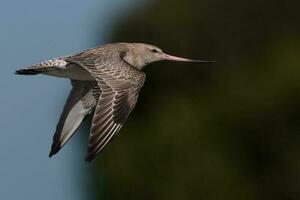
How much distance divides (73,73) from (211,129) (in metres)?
13.6

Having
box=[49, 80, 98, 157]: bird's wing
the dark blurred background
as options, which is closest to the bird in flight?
box=[49, 80, 98, 157]: bird's wing

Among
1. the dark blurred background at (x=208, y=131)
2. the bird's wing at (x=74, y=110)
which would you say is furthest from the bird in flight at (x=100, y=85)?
the dark blurred background at (x=208, y=131)

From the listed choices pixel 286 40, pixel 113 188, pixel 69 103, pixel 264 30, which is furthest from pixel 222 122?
pixel 69 103

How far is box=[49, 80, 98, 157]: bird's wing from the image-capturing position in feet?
67.6

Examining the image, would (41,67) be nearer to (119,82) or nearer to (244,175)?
(119,82)

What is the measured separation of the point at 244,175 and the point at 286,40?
7182mm

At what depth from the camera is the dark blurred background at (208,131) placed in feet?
105

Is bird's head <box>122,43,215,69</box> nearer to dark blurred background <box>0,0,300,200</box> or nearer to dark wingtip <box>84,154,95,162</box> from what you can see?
dark wingtip <box>84,154,95,162</box>

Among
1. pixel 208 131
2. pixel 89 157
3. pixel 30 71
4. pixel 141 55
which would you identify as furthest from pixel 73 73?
pixel 208 131

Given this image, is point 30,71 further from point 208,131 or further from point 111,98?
point 208,131

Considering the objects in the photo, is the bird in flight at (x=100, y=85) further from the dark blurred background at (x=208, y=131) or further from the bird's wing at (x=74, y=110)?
the dark blurred background at (x=208, y=131)

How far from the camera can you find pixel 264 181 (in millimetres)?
33750

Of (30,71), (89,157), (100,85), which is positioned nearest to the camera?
(89,157)

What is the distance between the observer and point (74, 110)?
20906mm
